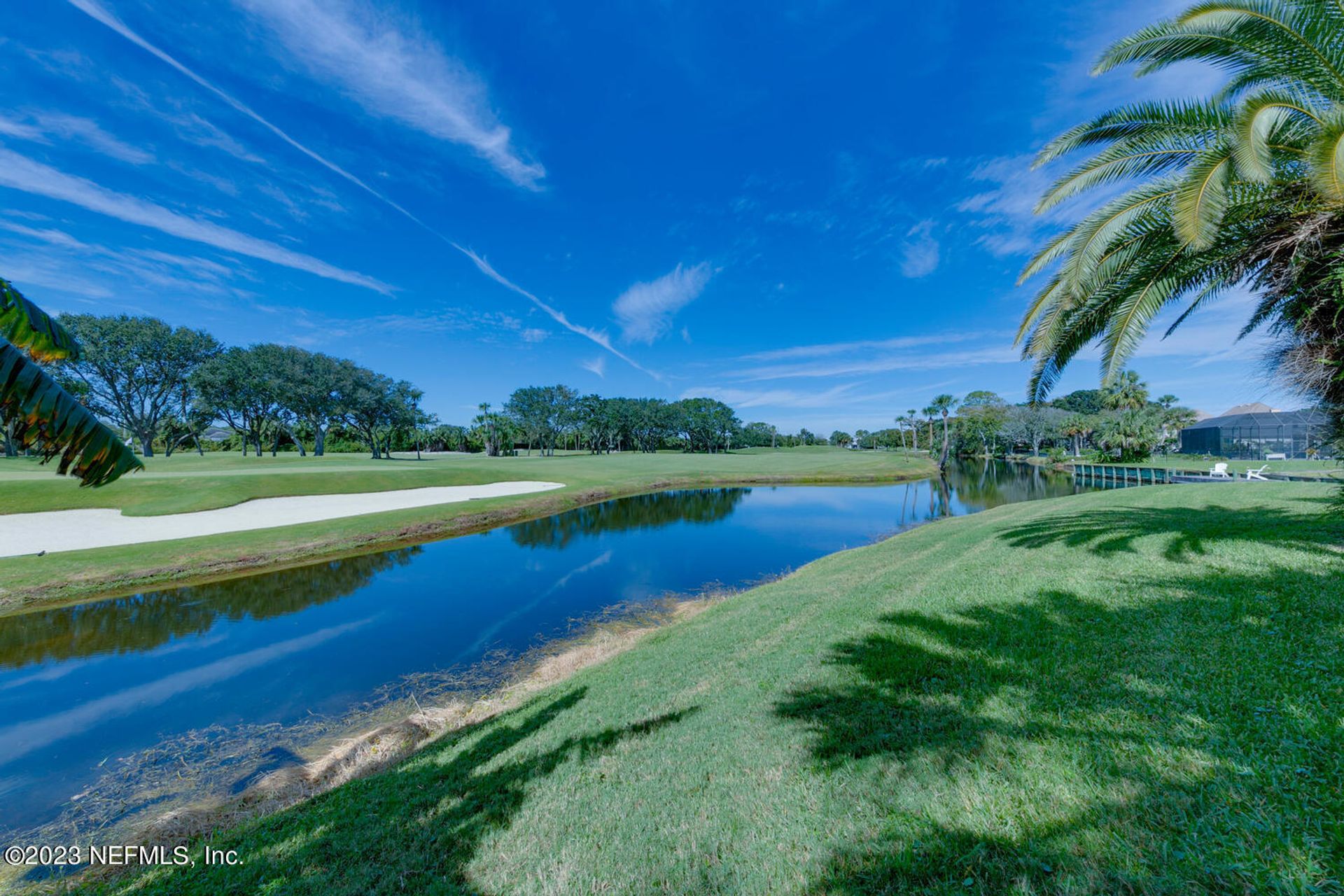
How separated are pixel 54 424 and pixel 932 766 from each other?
7.76m

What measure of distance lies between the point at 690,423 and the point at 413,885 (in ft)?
330

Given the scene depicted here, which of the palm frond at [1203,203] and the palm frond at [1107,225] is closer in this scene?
the palm frond at [1203,203]

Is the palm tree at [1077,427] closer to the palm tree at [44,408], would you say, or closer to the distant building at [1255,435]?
the distant building at [1255,435]

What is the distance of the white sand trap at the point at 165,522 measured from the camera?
1383 centimetres

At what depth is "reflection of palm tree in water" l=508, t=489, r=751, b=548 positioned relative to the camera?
20.7 metres

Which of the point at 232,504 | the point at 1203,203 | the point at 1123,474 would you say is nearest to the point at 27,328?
the point at 1203,203

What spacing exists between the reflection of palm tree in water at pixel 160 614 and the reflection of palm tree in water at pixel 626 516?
716cm

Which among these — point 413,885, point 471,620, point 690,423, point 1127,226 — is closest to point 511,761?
point 413,885

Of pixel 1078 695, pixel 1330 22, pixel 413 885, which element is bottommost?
pixel 413 885

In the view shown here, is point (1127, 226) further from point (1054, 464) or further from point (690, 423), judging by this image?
point (690, 423)

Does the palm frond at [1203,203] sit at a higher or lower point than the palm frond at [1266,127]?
lower

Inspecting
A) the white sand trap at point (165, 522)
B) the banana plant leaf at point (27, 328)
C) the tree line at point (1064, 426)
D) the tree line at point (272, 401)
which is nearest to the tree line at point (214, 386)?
the tree line at point (272, 401)

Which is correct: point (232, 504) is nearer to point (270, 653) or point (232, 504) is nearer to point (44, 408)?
point (270, 653)

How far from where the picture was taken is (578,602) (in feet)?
40.8
